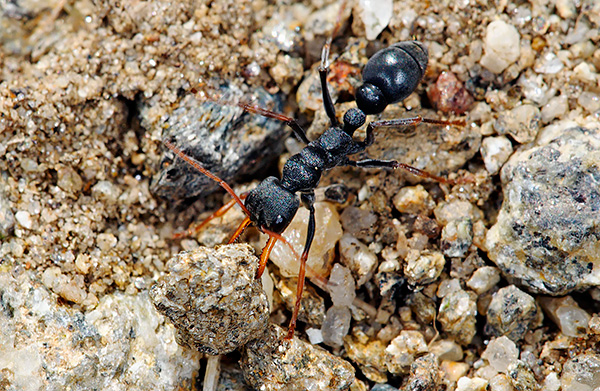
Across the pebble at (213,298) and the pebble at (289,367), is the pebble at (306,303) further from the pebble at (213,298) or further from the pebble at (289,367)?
the pebble at (213,298)

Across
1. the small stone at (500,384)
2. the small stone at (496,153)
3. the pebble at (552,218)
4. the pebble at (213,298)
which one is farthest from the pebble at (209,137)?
the small stone at (500,384)

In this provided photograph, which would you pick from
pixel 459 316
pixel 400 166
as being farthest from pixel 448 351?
pixel 400 166

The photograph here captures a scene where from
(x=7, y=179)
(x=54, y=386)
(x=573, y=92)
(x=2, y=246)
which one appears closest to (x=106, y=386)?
(x=54, y=386)

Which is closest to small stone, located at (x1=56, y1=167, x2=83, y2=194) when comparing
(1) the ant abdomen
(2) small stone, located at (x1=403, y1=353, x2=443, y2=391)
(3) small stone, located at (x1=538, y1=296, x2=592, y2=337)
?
(1) the ant abdomen

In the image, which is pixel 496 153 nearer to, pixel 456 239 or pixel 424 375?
pixel 456 239

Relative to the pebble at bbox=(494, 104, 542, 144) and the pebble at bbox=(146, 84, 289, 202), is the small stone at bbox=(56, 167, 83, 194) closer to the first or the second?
the pebble at bbox=(146, 84, 289, 202)

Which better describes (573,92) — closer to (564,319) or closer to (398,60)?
(398,60)
